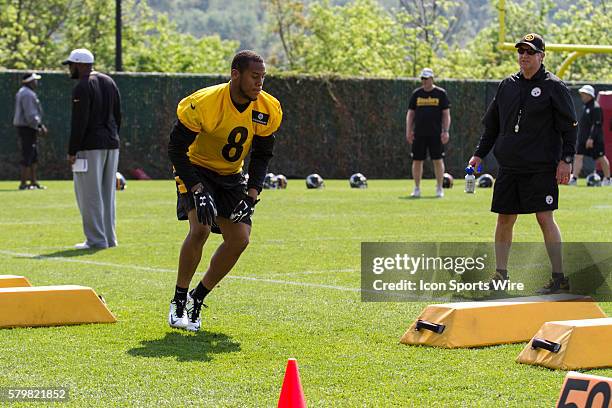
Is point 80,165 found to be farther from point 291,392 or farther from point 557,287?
point 291,392

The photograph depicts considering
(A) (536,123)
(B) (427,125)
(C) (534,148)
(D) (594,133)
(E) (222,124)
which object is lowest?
(D) (594,133)

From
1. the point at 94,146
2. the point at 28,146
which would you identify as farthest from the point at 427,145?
the point at 94,146

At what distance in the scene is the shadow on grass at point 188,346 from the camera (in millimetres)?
7723

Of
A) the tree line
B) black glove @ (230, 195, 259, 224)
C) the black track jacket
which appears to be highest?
the black track jacket

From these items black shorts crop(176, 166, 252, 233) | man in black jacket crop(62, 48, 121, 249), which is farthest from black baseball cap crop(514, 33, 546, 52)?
man in black jacket crop(62, 48, 121, 249)

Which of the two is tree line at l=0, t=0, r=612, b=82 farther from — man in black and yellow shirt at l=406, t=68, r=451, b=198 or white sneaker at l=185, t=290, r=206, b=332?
white sneaker at l=185, t=290, r=206, b=332

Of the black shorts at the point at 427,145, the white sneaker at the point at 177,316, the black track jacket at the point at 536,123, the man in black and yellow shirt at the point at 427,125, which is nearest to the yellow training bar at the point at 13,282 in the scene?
the white sneaker at the point at 177,316

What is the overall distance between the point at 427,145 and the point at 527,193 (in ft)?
42.1

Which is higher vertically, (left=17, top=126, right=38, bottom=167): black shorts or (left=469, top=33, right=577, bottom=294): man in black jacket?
(left=469, top=33, right=577, bottom=294): man in black jacket

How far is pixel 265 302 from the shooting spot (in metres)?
10.1

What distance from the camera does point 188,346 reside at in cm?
805

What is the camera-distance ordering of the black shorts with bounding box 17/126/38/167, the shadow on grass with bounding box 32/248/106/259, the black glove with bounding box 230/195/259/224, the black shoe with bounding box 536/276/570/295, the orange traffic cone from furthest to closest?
the black shorts with bounding box 17/126/38/167
the shadow on grass with bounding box 32/248/106/259
the black shoe with bounding box 536/276/570/295
the black glove with bounding box 230/195/259/224
the orange traffic cone

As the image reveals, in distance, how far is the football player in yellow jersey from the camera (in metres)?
8.38

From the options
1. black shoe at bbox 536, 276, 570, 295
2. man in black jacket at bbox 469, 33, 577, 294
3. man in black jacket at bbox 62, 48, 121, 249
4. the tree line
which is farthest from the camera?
the tree line
